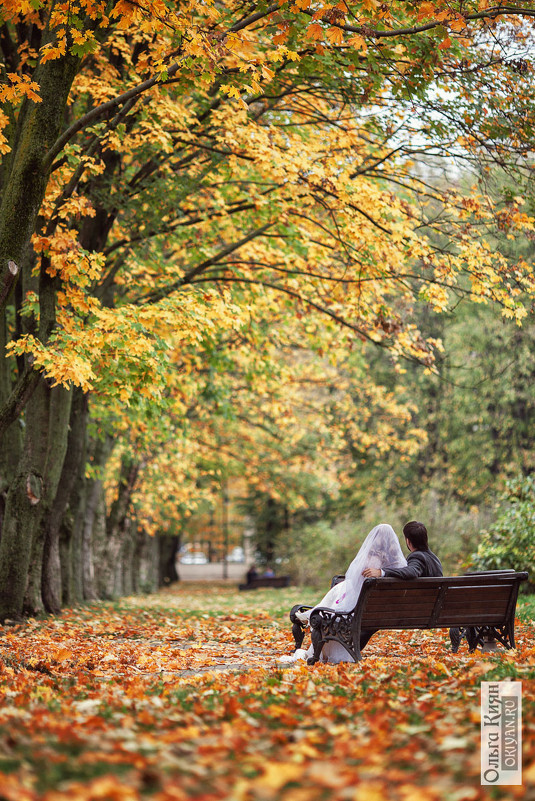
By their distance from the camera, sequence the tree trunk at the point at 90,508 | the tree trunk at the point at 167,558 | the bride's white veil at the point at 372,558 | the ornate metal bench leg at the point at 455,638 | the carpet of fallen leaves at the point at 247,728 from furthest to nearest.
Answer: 1. the tree trunk at the point at 167,558
2. the tree trunk at the point at 90,508
3. the ornate metal bench leg at the point at 455,638
4. the bride's white veil at the point at 372,558
5. the carpet of fallen leaves at the point at 247,728

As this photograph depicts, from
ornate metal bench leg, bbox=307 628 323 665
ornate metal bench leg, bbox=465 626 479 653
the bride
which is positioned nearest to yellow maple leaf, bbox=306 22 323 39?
the bride

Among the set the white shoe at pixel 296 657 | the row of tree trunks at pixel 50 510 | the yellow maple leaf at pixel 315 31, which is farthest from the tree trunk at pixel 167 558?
the yellow maple leaf at pixel 315 31

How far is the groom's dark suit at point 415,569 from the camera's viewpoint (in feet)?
24.1

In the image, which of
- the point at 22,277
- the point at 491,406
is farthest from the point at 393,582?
the point at 491,406

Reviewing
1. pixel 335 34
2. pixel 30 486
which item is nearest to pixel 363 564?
pixel 335 34

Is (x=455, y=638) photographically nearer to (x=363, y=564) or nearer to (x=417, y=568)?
(x=417, y=568)

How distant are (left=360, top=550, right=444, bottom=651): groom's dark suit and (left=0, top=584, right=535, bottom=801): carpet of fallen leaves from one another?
0.30 metres

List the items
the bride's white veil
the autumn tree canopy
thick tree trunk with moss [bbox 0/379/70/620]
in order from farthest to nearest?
thick tree trunk with moss [bbox 0/379/70/620] < the autumn tree canopy < the bride's white veil

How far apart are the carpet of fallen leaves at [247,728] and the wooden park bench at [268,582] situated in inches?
906

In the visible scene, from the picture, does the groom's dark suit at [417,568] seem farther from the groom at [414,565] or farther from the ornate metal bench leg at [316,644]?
the ornate metal bench leg at [316,644]

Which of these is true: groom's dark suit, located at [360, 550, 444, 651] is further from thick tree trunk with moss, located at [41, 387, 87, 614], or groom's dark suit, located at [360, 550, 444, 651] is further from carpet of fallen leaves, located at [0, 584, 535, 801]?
thick tree trunk with moss, located at [41, 387, 87, 614]

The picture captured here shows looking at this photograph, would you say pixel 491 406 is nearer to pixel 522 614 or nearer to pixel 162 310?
pixel 522 614

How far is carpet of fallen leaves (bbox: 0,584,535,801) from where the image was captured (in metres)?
3.17

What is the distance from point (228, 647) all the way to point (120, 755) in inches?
246
